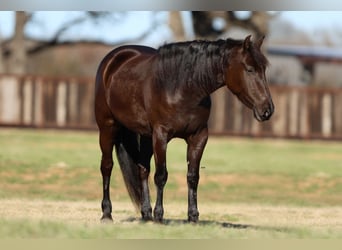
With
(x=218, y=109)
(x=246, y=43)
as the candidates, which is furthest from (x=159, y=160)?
(x=218, y=109)

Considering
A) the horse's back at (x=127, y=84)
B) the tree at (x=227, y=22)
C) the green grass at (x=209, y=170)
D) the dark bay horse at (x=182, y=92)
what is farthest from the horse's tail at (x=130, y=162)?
the tree at (x=227, y=22)

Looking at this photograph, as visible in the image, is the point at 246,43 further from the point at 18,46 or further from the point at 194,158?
the point at 18,46

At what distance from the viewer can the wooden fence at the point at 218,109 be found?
32.6 meters

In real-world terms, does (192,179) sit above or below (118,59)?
below

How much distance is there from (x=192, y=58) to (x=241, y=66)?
641mm

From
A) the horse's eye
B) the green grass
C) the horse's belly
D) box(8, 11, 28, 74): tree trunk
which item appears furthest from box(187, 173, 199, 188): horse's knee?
box(8, 11, 28, 74): tree trunk

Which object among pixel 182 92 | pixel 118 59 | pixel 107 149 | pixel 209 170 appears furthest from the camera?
pixel 209 170

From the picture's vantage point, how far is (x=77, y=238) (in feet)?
34.0

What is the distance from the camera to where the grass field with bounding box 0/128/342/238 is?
1146 cm

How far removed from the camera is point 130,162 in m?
12.9

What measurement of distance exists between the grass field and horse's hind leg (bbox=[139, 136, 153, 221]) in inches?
8.2

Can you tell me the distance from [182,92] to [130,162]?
165cm

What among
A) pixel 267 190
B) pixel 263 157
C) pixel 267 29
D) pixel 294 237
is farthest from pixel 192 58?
pixel 267 29

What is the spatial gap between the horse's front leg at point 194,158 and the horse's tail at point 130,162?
120 cm
